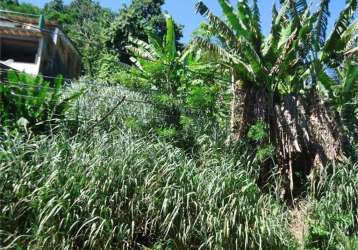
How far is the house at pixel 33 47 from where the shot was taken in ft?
58.1

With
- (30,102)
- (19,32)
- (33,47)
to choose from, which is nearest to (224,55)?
(30,102)

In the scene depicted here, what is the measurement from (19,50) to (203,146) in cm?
1367

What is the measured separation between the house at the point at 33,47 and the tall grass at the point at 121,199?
390 inches

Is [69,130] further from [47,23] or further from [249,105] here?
[47,23]

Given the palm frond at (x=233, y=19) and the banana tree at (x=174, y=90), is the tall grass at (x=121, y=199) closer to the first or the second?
the banana tree at (x=174, y=90)

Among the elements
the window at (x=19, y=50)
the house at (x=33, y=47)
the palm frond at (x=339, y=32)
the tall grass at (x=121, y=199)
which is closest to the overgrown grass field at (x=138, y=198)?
the tall grass at (x=121, y=199)

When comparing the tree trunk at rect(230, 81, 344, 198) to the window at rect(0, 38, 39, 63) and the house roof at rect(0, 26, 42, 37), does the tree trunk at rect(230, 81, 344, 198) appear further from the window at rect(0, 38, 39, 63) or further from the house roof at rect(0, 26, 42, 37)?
the window at rect(0, 38, 39, 63)

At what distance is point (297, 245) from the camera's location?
8.08 metres

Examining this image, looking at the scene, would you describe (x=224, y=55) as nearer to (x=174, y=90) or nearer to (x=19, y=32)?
(x=174, y=90)

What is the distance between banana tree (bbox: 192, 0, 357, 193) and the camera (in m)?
10.0

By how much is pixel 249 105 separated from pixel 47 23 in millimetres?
9132

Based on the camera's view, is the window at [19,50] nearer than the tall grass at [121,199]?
No

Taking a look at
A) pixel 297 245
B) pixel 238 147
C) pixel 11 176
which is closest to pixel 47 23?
pixel 238 147

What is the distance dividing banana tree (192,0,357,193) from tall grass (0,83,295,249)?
1.77 meters
